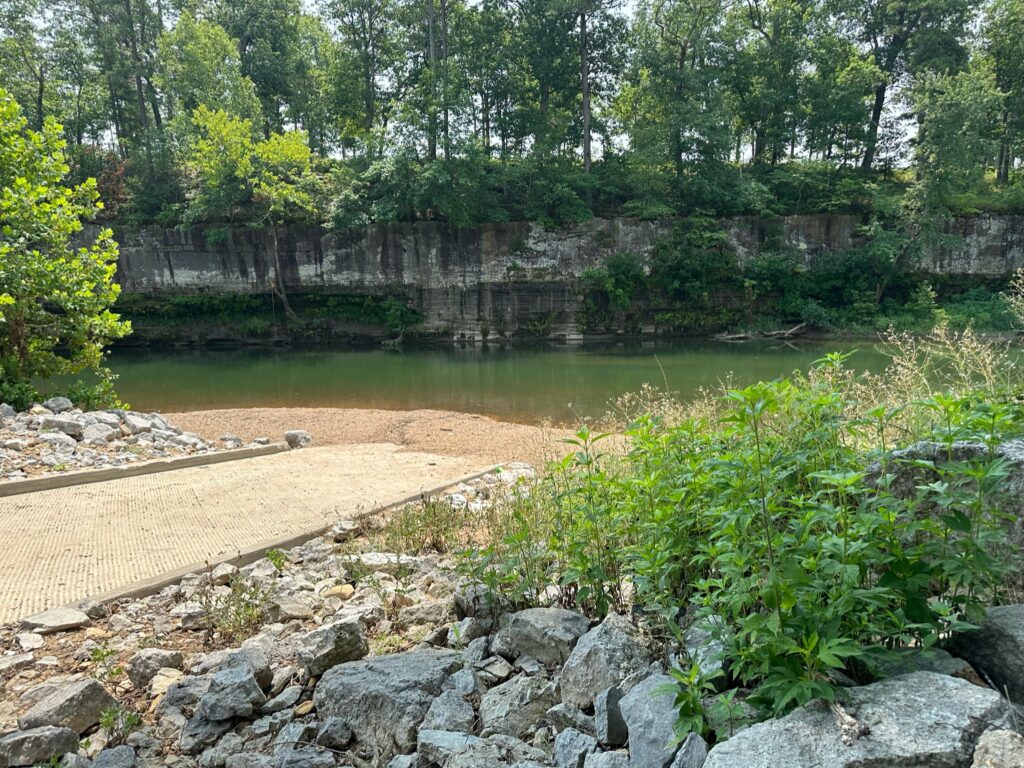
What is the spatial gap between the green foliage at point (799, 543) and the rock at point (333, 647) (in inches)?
25.8

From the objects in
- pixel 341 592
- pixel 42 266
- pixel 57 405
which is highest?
pixel 42 266

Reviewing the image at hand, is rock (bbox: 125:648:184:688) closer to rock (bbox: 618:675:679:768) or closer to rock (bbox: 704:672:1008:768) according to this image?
rock (bbox: 618:675:679:768)

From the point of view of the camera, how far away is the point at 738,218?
1065 inches

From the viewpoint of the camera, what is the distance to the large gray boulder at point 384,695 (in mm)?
2363

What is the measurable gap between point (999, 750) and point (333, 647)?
7.72ft

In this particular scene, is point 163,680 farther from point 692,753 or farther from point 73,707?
point 692,753

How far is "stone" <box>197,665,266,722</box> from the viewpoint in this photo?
A: 8.22ft

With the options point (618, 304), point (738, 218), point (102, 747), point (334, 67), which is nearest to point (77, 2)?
point (334, 67)

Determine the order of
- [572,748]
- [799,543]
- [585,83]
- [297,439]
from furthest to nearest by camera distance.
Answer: [585,83]
[297,439]
[572,748]
[799,543]

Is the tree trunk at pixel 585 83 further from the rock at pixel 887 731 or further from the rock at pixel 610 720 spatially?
the rock at pixel 887 731

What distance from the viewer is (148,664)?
2867 millimetres

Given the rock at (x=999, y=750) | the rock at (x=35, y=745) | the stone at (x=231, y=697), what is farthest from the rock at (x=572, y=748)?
the rock at (x=35, y=745)

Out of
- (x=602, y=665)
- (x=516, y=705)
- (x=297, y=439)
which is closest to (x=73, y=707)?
(x=516, y=705)

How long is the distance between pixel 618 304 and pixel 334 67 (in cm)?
1894
